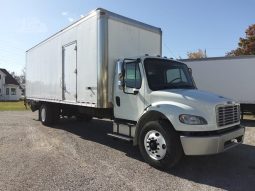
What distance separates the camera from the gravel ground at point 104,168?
5738 mm

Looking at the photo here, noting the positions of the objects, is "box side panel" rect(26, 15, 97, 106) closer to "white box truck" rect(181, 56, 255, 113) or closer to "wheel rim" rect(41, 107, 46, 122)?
"wheel rim" rect(41, 107, 46, 122)

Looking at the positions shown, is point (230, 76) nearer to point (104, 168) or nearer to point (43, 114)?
point (43, 114)

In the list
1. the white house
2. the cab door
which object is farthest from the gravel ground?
the white house

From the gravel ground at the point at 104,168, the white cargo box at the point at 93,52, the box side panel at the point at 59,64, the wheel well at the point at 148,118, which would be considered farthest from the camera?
the box side panel at the point at 59,64

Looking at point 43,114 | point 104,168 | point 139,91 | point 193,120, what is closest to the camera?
point 193,120

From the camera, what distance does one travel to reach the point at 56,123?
13609 mm

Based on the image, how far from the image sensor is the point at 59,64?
11516mm

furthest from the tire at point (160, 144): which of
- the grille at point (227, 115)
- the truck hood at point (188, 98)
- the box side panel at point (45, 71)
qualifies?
the box side panel at point (45, 71)

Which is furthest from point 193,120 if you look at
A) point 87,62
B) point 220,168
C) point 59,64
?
point 59,64

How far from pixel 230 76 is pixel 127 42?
9719 millimetres

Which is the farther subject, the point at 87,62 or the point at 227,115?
the point at 87,62

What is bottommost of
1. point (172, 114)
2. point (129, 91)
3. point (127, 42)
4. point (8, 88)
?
point (172, 114)

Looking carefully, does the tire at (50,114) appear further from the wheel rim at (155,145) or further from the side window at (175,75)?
the wheel rim at (155,145)

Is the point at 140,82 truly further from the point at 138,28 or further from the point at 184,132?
the point at 138,28
